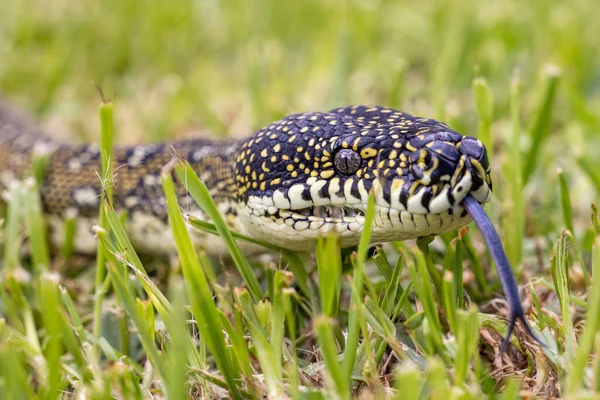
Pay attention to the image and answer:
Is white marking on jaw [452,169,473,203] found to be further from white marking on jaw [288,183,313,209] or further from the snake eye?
white marking on jaw [288,183,313,209]

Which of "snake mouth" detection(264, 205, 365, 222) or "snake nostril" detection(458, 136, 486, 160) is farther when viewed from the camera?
"snake mouth" detection(264, 205, 365, 222)

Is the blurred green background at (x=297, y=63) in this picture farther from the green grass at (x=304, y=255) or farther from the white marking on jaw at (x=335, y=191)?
the white marking on jaw at (x=335, y=191)

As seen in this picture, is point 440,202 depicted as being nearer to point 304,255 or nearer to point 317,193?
point 317,193

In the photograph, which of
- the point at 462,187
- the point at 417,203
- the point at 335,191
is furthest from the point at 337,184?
the point at 462,187

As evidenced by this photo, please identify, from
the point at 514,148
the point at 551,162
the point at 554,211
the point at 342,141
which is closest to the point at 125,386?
the point at 342,141

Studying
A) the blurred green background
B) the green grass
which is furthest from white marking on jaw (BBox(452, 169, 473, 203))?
the blurred green background

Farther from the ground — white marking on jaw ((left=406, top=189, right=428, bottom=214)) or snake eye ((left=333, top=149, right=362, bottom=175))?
snake eye ((left=333, top=149, right=362, bottom=175))

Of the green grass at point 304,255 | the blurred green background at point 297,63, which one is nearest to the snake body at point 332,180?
the green grass at point 304,255
